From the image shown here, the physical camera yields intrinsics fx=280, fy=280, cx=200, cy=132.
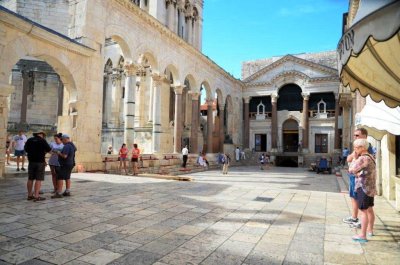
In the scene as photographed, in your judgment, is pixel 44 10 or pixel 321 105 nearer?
pixel 44 10

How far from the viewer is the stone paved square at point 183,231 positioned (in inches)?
132

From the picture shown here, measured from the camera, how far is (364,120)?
286 inches

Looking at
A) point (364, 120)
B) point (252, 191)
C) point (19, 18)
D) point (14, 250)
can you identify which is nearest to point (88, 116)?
point (19, 18)

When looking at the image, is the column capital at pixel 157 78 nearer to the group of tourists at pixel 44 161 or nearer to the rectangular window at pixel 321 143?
the group of tourists at pixel 44 161

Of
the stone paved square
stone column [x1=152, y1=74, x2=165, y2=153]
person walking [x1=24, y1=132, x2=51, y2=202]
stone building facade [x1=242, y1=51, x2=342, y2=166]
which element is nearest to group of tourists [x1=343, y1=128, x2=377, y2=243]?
the stone paved square

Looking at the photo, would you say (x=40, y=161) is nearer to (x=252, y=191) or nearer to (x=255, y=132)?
(x=252, y=191)

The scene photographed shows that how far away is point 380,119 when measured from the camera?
666 centimetres

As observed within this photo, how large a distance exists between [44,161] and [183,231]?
380 cm

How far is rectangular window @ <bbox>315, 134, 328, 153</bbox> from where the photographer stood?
1158 inches

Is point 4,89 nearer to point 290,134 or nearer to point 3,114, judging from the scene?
point 3,114

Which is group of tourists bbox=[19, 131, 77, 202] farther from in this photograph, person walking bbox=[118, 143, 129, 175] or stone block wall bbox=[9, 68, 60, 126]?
stone block wall bbox=[9, 68, 60, 126]

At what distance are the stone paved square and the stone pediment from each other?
2441 cm

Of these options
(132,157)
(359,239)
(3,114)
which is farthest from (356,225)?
(3,114)

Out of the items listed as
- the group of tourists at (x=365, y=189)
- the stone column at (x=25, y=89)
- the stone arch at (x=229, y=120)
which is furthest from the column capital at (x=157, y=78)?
the group of tourists at (x=365, y=189)
